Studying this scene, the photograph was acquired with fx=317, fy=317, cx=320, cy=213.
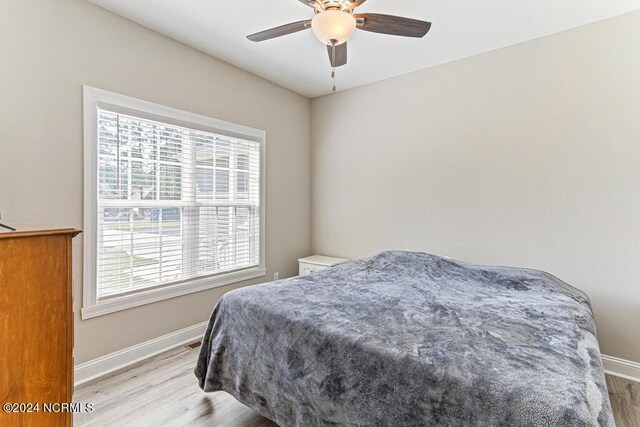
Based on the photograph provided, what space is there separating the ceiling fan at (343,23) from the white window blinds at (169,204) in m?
1.36

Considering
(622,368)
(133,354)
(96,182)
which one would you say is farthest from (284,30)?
(622,368)

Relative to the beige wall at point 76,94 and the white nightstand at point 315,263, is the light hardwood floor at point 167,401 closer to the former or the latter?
the beige wall at point 76,94

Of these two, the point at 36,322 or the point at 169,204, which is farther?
the point at 169,204

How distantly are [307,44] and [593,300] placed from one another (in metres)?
3.17

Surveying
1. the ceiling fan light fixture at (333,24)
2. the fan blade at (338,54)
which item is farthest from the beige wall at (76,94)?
the ceiling fan light fixture at (333,24)

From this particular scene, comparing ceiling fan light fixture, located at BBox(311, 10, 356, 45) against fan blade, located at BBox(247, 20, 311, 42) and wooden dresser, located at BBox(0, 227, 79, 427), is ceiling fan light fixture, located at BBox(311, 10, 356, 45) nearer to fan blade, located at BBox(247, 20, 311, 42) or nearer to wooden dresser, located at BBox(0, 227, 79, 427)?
fan blade, located at BBox(247, 20, 311, 42)

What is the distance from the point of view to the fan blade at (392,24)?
71.9 inches

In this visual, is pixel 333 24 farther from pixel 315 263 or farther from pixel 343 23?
pixel 315 263

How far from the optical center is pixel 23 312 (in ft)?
3.73

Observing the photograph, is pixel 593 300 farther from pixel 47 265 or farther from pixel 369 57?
pixel 47 265

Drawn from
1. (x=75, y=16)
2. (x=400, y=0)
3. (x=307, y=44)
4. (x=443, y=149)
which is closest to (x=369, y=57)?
(x=307, y=44)

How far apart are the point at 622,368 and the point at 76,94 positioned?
4.47m

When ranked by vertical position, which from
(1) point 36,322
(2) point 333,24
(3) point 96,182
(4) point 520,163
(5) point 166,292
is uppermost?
(2) point 333,24

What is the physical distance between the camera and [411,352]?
128 centimetres
